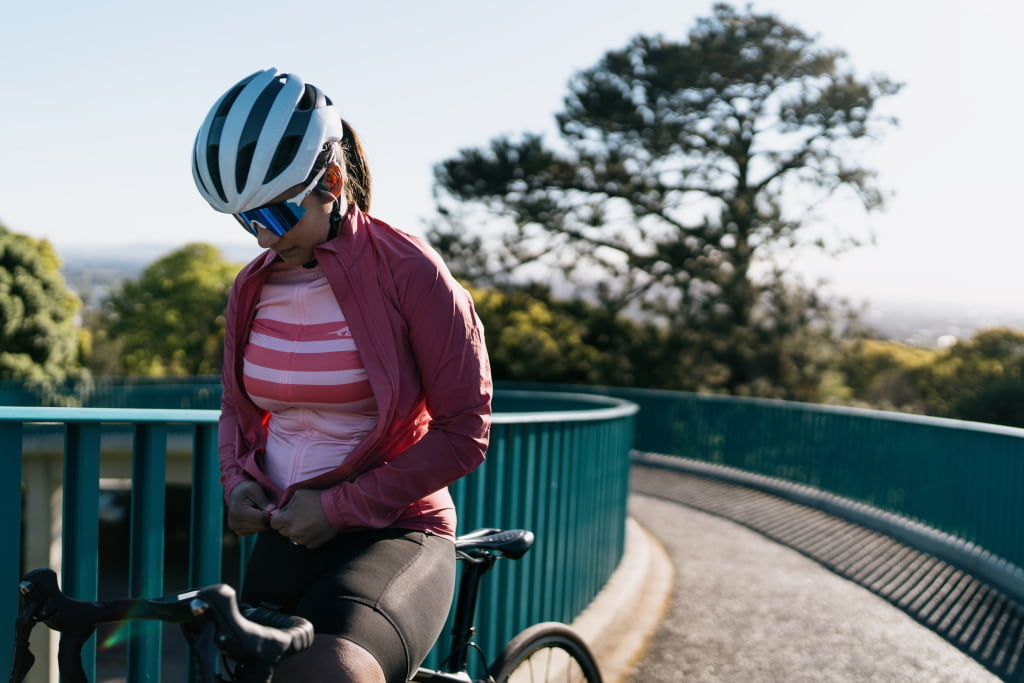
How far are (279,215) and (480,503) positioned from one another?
305 centimetres

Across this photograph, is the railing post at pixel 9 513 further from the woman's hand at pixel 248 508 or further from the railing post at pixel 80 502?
the woman's hand at pixel 248 508

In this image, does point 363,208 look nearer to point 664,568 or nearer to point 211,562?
point 211,562

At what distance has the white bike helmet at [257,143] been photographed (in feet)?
6.56

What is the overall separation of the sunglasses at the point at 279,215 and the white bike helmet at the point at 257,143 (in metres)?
0.02

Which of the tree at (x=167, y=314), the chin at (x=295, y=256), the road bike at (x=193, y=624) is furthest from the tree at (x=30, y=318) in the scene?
the tree at (x=167, y=314)

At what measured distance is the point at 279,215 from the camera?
206 centimetres

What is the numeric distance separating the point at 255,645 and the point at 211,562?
1945 mm

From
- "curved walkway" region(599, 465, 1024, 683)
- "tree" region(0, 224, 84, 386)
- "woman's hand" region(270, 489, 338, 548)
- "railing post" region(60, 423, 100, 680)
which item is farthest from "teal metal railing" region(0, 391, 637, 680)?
"tree" region(0, 224, 84, 386)

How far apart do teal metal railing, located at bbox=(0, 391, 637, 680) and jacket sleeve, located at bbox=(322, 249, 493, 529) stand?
1323mm

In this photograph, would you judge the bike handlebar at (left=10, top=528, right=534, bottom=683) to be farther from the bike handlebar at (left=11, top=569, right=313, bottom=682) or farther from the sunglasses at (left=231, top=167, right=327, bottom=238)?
the sunglasses at (left=231, top=167, right=327, bottom=238)

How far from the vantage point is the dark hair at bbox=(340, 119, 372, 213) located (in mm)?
2303

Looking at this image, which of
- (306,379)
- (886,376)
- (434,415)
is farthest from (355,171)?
Result: (886,376)

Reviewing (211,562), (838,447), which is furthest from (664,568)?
(211,562)

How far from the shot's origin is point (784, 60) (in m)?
28.6
